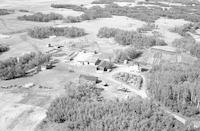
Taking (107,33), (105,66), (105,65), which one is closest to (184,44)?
(107,33)

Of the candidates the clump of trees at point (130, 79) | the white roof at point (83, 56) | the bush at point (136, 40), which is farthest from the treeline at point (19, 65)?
the bush at point (136, 40)

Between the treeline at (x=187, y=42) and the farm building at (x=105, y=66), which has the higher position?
the treeline at (x=187, y=42)

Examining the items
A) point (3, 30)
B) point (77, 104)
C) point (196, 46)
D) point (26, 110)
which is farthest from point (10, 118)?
point (3, 30)

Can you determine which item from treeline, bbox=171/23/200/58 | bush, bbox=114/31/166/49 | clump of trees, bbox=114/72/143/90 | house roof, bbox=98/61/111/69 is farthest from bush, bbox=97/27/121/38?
clump of trees, bbox=114/72/143/90

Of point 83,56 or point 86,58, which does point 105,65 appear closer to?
point 86,58

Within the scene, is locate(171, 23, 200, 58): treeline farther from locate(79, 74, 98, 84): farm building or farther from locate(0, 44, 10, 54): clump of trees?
locate(0, 44, 10, 54): clump of trees

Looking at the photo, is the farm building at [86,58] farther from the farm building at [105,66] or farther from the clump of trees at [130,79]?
the clump of trees at [130,79]
